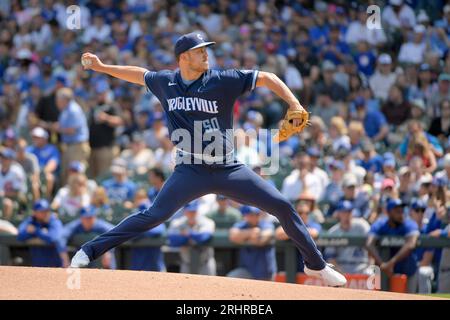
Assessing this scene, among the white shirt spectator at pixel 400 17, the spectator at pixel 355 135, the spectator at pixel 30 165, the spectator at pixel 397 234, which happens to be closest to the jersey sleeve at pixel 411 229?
the spectator at pixel 397 234

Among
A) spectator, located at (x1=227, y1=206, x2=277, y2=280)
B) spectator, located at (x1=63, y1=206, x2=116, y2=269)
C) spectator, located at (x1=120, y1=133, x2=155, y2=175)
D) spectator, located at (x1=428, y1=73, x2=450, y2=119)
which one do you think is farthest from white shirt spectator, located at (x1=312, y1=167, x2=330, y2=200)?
spectator, located at (x1=63, y1=206, x2=116, y2=269)

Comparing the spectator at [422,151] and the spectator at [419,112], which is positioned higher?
the spectator at [419,112]

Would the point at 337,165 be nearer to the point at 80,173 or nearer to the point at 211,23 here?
the point at 80,173

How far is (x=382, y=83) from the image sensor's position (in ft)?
45.9

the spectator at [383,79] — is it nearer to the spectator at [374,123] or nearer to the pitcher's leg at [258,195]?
the spectator at [374,123]

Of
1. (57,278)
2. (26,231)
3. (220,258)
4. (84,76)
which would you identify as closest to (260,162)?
(220,258)

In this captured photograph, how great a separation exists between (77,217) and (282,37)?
5658mm

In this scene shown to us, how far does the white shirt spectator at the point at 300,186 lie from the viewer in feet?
38.1

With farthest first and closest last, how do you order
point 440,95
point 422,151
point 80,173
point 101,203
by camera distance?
point 440,95
point 80,173
point 101,203
point 422,151

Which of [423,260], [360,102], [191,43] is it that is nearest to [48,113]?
[360,102]

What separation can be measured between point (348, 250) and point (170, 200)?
3717 millimetres

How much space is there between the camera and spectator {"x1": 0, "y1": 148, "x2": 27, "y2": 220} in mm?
12469

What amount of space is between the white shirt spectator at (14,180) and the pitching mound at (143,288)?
5658mm

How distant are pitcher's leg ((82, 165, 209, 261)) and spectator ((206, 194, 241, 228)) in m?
4.38
